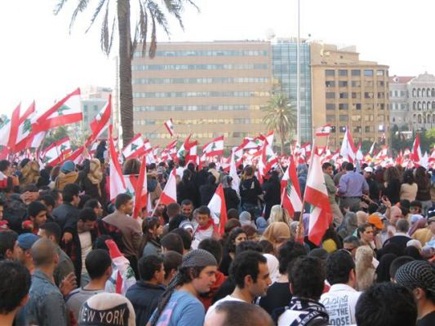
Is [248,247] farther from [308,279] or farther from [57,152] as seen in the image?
[57,152]

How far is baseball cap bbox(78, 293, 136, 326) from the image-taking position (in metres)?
4.90

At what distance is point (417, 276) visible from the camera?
505 cm

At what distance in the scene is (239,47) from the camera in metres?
138

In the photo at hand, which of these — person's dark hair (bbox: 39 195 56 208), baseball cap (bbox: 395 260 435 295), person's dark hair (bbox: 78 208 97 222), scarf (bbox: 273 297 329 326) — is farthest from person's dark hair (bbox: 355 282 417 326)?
person's dark hair (bbox: 39 195 56 208)

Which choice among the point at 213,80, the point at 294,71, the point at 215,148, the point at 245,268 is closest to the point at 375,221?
the point at 245,268

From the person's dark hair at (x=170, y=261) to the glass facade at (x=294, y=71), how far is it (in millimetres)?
136768

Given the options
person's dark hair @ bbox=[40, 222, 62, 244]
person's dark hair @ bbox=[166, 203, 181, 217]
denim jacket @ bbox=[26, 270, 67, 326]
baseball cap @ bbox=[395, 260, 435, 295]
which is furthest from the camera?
person's dark hair @ bbox=[166, 203, 181, 217]

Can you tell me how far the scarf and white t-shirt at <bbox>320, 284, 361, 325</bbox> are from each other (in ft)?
2.24

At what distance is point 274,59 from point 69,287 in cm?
13815

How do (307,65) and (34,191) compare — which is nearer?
(34,191)

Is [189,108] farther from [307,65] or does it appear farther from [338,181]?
[338,181]

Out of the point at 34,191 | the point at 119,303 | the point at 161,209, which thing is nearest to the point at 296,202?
the point at 161,209

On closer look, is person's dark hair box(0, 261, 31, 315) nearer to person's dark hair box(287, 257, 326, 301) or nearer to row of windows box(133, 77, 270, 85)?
person's dark hair box(287, 257, 326, 301)

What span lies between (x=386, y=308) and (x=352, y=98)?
139m
